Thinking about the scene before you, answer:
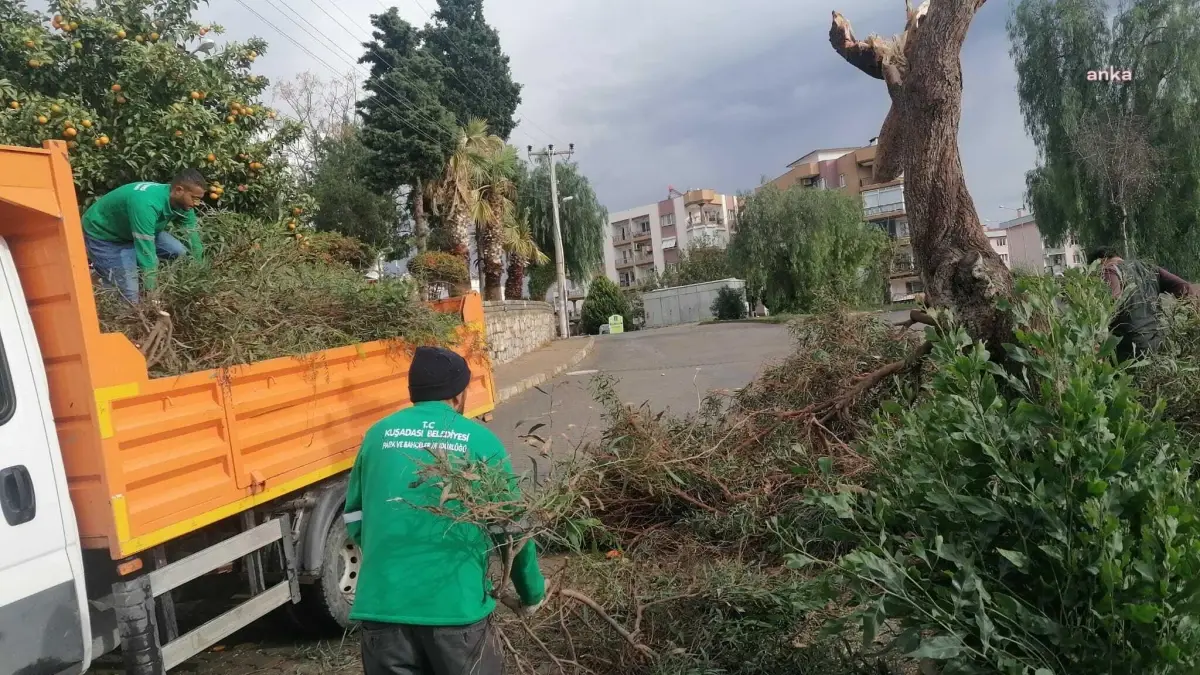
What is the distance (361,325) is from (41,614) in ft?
7.74

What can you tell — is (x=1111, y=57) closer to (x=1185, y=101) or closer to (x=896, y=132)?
(x=1185, y=101)

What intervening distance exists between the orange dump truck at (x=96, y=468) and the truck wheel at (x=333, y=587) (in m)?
0.27

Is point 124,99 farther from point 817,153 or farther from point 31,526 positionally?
point 817,153

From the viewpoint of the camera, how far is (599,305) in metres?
45.4

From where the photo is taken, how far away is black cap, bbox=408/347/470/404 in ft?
8.14

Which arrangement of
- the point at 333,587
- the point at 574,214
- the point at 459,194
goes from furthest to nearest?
the point at 574,214 → the point at 459,194 → the point at 333,587

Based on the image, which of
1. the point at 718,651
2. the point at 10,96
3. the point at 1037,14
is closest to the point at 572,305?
the point at 1037,14

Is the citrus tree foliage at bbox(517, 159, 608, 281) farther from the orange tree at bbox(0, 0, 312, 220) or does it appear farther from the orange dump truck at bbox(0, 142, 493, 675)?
the orange dump truck at bbox(0, 142, 493, 675)

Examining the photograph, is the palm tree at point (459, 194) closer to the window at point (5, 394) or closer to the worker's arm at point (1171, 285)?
the worker's arm at point (1171, 285)

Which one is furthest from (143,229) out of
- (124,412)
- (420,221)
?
(420,221)

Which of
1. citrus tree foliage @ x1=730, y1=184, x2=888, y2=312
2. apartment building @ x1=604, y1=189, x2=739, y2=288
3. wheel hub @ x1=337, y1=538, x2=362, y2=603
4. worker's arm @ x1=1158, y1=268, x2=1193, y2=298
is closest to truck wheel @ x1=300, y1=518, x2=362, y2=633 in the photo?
wheel hub @ x1=337, y1=538, x2=362, y2=603

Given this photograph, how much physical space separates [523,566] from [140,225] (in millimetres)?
3553

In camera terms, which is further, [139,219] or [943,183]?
[943,183]

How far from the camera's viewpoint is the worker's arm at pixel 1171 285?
5.80 m
